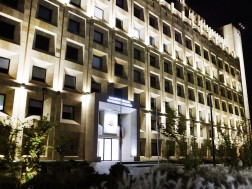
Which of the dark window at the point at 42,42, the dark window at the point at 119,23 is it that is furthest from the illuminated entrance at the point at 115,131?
the dark window at the point at 119,23

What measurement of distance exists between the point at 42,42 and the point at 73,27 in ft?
17.9

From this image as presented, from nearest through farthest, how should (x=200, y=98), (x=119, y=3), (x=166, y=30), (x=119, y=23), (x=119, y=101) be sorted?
(x=119, y=101) < (x=119, y=23) < (x=119, y=3) < (x=166, y=30) < (x=200, y=98)

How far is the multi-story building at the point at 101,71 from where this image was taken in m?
27.4

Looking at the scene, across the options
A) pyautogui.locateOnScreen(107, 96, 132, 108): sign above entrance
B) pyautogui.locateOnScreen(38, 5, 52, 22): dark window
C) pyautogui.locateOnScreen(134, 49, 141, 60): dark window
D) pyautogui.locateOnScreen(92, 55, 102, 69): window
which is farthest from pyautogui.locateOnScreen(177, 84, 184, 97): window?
pyautogui.locateOnScreen(38, 5, 52, 22): dark window

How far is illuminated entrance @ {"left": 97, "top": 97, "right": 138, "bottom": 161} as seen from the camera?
33.1m

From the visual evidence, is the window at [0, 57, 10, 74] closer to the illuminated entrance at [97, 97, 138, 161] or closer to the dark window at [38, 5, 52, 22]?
the dark window at [38, 5, 52, 22]

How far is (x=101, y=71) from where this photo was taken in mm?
34625

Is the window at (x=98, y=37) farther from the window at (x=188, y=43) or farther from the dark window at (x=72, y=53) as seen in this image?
the window at (x=188, y=43)

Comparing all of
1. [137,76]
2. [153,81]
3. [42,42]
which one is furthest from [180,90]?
[42,42]

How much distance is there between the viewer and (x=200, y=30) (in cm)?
6012

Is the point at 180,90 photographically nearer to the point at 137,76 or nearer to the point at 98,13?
the point at 137,76

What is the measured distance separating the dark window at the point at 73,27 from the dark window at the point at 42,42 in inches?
159

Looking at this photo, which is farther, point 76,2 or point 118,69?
point 118,69

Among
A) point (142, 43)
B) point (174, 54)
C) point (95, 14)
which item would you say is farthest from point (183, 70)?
point (95, 14)
